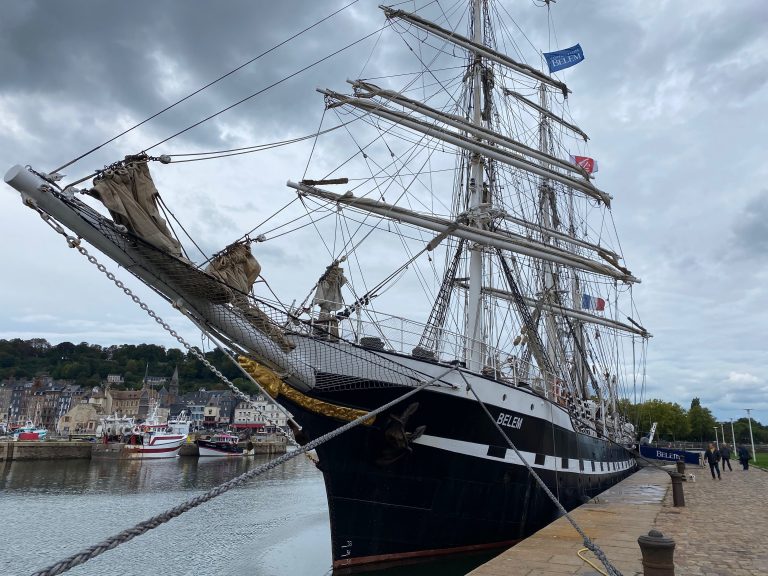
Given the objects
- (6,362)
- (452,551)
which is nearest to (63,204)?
(452,551)

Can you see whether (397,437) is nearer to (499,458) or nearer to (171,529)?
(499,458)

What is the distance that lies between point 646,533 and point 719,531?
1.65 metres

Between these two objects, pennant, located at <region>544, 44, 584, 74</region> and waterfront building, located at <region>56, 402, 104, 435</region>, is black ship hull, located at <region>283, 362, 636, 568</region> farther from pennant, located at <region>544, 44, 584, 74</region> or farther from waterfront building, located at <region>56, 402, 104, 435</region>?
waterfront building, located at <region>56, 402, 104, 435</region>

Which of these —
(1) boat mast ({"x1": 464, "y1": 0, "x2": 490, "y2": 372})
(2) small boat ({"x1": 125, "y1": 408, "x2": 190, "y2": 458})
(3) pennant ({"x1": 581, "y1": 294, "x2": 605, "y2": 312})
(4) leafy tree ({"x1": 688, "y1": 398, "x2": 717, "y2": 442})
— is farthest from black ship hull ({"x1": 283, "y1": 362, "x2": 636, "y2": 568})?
(4) leafy tree ({"x1": 688, "y1": 398, "x2": 717, "y2": 442})

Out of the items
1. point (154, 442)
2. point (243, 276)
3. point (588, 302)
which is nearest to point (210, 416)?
point (154, 442)

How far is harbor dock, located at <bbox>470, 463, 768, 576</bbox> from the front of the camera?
688 cm

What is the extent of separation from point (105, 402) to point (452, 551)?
108 meters

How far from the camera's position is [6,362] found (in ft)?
475

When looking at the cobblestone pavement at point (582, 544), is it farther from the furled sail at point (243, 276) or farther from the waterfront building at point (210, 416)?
the waterfront building at point (210, 416)

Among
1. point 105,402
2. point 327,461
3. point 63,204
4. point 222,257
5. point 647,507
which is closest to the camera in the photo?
point 63,204

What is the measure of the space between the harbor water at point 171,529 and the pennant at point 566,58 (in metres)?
19.4

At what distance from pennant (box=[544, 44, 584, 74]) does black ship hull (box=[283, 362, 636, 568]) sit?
17.1 metres

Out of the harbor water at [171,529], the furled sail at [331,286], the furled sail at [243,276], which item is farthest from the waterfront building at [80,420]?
the furled sail at [243,276]

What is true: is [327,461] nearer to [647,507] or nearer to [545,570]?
[545,570]
